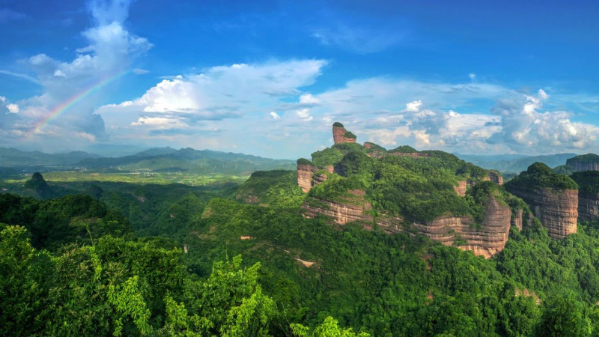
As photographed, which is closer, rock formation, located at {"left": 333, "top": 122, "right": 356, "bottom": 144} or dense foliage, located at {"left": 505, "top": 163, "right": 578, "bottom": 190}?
dense foliage, located at {"left": 505, "top": 163, "right": 578, "bottom": 190}

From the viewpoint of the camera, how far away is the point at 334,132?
123 m

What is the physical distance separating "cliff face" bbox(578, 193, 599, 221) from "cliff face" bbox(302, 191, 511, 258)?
73.2 ft

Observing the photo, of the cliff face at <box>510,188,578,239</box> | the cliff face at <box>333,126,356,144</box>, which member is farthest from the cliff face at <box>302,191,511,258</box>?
the cliff face at <box>333,126,356,144</box>

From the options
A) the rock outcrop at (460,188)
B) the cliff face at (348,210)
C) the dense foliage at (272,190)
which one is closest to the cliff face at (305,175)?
the dense foliage at (272,190)

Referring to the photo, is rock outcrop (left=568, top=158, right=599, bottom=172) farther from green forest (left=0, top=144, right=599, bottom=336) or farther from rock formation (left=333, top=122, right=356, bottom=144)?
rock formation (left=333, top=122, right=356, bottom=144)

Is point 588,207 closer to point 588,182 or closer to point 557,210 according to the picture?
point 588,182

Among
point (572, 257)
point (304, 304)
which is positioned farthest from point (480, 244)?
point (304, 304)

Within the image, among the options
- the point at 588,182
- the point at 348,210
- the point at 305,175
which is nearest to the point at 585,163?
the point at 588,182

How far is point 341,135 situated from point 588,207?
74.6 meters

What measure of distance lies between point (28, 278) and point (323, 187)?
5417 cm

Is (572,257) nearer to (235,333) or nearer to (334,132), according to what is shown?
(235,333)

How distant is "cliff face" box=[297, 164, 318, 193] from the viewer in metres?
91.4

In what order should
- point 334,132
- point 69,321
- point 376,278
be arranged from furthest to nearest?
point 334,132 → point 376,278 → point 69,321

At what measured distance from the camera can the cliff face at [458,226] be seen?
5434 centimetres
